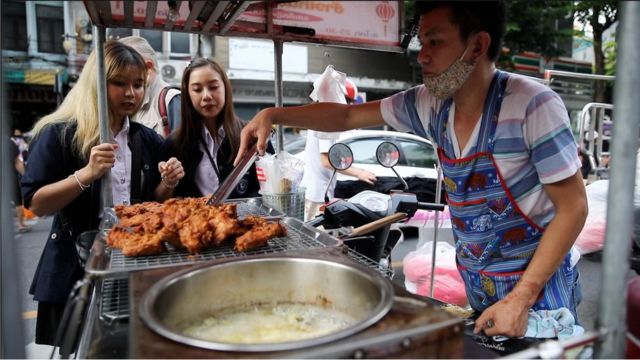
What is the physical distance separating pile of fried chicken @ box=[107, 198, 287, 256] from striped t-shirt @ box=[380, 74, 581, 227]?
2.90 ft

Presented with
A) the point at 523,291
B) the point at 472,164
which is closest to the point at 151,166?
the point at 472,164

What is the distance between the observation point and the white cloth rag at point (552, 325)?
1.62m

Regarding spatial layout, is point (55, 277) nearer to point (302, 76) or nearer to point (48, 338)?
point (48, 338)

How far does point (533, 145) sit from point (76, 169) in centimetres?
216

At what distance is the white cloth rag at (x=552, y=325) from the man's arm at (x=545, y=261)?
6.8 inches

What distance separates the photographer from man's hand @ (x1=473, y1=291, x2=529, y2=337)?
4.76 ft

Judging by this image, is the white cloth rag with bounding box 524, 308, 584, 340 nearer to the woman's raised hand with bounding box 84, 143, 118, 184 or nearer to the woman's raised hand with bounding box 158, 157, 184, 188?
the woman's raised hand with bounding box 158, 157, 184, 188

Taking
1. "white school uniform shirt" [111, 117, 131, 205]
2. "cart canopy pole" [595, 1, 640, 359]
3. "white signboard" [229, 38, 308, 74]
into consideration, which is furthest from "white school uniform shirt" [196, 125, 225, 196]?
"white signboard" [229, 38, 308, 74]

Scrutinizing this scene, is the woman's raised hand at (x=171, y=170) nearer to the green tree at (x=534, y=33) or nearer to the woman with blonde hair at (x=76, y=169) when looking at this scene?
the woman with blonde hair at (x=76, y=169)

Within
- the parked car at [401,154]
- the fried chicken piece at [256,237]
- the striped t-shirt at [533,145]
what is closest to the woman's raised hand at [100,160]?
the fried chicken piece at [256,237]

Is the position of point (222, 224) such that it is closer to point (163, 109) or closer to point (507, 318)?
point (507, 318)

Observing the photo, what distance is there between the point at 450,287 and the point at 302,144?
15.0 feet

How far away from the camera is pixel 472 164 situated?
5.52ft

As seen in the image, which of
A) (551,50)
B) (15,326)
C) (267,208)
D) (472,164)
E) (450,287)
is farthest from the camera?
(551,50)
